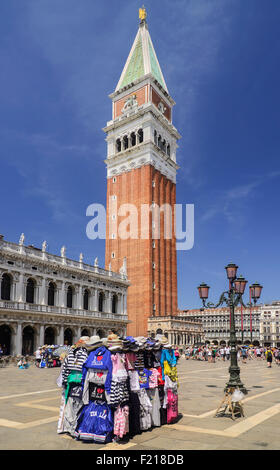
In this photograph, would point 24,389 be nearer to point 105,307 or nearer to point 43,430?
point 43,430

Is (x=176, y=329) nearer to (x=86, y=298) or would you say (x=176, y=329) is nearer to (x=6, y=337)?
(x=86, y=298)

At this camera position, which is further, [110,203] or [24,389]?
[110,203]

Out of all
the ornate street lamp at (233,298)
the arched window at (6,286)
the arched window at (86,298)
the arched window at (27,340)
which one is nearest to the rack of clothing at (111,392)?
the ornate street lamp at (233,298)

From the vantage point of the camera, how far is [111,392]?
7.20 m

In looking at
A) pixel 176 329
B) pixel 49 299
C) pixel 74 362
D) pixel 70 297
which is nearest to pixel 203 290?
pixel 74 362

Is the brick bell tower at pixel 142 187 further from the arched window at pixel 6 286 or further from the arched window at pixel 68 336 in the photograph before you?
the arched window at pixel 6 286

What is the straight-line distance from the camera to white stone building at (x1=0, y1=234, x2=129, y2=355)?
3491 cm

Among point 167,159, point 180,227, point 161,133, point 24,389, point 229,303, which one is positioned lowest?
point 24,389

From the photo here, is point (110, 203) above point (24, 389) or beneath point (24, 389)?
above

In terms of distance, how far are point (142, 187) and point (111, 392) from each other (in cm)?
5627

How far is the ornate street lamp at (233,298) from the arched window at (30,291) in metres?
25.0

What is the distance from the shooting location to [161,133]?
224 ft
